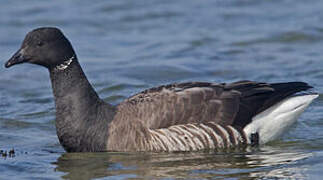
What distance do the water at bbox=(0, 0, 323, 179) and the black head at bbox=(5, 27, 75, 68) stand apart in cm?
142

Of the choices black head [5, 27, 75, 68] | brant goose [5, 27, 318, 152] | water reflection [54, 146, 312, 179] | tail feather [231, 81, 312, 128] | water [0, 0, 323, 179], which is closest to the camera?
water reflection [54, 146, 312, 179]

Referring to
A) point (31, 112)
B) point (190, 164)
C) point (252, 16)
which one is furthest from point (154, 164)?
point (252, 16)

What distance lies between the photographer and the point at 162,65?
17.6 meters

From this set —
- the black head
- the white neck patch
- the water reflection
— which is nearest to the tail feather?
the water reflection

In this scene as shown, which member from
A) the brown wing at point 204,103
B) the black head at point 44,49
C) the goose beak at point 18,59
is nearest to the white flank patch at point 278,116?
the brown wing at point 204,103

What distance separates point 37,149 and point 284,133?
387 centimetres

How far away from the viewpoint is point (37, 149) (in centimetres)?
1180

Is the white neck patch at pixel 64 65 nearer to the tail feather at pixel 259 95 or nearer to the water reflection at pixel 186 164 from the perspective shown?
the water reflection at pixel 186 164

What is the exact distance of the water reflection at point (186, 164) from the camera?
10016 millimetres

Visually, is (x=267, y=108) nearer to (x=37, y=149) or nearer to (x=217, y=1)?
(x=37, y=149)

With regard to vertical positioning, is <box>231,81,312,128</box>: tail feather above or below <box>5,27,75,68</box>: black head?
below

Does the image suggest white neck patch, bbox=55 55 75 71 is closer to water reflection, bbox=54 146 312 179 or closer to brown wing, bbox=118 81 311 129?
brown wing, bbox=118 81 311 129

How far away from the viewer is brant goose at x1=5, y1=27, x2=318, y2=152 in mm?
11164

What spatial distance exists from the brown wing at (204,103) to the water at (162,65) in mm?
528
